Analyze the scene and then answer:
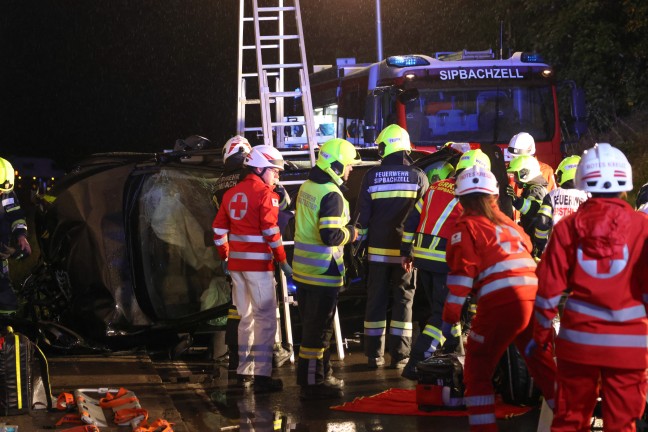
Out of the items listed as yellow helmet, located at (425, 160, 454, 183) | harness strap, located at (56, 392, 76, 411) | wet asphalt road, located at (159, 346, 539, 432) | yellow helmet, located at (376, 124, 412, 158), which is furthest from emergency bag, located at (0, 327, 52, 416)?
yellow helmet, located at (425, 160, 454, 183)

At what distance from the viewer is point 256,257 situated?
8828mm

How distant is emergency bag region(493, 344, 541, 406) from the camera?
7.53 metres

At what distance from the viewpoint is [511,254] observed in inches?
252

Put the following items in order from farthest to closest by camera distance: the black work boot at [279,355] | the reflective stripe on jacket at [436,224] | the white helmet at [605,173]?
the black work boot at [279,355]
the reflective stripe on jacket at [436,224]
the white helmet at [605,173]

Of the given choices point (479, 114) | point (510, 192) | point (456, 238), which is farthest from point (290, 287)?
point (479, 114)

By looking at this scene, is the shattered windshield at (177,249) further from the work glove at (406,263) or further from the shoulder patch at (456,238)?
the shoulder patch at (456,238)

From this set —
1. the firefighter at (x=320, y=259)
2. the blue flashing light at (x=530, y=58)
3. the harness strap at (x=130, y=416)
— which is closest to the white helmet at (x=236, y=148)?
the firefighter at (x=320, y=259)

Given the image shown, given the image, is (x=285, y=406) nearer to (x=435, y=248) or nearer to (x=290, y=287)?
(x=435, y=248)

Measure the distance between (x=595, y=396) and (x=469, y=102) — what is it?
36.7 feet

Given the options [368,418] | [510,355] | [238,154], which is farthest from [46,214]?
[510,355]

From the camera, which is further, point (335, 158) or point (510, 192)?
point (510, 192)

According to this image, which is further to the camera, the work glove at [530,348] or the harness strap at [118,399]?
the harness strap at [118,399]

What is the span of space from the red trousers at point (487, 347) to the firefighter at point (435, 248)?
2147mm

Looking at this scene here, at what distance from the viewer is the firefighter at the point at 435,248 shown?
8.62m
